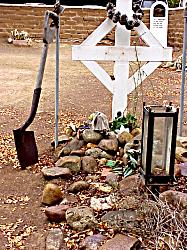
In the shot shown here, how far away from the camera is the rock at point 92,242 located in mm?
2705

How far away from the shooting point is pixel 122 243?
2.63 meters

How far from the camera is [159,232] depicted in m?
2.64

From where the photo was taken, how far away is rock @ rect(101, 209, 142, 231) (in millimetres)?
2792

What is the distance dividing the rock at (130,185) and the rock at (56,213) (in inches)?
14.9

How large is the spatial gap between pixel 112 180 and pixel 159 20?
382 inches

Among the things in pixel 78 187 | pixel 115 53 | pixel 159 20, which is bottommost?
pixel 78 187

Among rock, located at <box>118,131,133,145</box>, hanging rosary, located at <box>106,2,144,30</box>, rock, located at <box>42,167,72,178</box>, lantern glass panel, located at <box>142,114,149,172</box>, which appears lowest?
rock, located at <box>42,167,72,178</box>

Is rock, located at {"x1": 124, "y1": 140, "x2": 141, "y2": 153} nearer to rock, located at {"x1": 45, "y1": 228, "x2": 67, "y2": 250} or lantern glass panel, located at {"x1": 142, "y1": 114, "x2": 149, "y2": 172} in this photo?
lantern glass panel, located at {"x1": 142, "y1": 114, "x2": 149, "y2": 172}

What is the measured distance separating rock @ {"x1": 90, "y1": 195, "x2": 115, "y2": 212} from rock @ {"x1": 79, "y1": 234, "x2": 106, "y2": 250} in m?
0.31

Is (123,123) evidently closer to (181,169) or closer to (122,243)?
(181,169)

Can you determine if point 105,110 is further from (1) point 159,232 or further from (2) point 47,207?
(1) point 159,232

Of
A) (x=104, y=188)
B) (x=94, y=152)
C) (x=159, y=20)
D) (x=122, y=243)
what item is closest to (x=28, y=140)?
(x=94, y=152)

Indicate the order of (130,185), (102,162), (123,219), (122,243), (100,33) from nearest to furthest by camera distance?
(122,243), (123,219), (130,185), (102,162), (100,33)

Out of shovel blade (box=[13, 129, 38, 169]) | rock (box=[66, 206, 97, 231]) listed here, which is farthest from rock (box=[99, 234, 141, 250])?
shovel blade (box=[13, 129, 38, 169])
